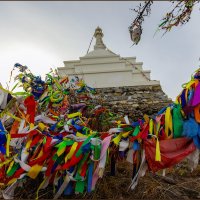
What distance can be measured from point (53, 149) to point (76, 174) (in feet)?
0.70

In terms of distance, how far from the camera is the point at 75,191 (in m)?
1.58

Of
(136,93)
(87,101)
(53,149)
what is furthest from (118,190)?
(136,93)

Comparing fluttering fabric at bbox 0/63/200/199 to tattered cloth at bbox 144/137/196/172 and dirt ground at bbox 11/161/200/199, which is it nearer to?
tattered cloth at bbox 144/137/196/172


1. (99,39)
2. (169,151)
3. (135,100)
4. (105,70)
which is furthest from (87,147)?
(99,39)

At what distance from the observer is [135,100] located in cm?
567

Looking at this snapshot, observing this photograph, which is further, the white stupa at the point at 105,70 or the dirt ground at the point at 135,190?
the white stupa at the point at 105,70

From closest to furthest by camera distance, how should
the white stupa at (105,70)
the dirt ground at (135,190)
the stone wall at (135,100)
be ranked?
the dirt ground at (135,190) → the stone wall at (135,100) → the white stupa at (105,70)

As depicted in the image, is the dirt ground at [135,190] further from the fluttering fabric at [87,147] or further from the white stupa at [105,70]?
the white stupa at [105,70]

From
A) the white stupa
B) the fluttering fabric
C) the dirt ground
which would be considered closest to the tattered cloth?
the fluttering fabric

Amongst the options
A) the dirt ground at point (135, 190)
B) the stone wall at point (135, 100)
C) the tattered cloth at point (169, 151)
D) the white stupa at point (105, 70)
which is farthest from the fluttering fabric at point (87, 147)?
the white stupa at point (105, 70)

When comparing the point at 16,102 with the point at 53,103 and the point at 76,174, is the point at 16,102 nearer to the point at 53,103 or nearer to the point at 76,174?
the point at 76,174

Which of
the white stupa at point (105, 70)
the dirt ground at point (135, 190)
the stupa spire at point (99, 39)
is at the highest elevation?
the stupa spire at point (99, 39)

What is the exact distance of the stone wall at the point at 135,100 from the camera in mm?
5152

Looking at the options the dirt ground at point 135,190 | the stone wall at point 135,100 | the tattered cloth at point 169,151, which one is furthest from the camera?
the stone wall at point 135,100
